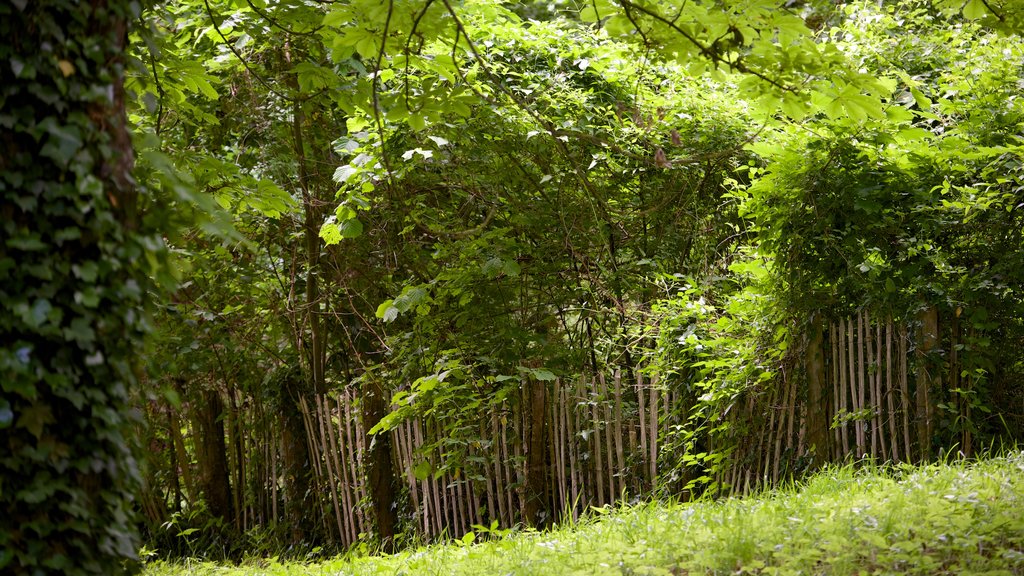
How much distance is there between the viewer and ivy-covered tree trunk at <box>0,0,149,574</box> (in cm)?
248

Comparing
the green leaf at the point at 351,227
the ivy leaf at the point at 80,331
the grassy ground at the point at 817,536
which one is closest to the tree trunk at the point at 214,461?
the green leaf at the point at 351,227

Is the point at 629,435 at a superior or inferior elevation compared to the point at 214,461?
superior

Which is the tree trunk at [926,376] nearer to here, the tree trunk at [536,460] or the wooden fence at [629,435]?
the wooden fence at [629,435]

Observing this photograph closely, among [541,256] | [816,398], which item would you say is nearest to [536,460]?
[541,256]

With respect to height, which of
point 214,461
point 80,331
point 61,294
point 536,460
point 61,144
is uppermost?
point 61,144

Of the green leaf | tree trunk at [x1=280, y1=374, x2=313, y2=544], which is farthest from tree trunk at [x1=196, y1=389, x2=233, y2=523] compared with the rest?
the green leaf

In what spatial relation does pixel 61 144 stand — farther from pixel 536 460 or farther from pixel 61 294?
pixel 536 460

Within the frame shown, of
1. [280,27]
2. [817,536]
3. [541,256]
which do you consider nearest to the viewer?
[817,536]

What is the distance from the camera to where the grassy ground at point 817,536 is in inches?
150

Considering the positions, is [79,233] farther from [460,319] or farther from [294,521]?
[294,521]

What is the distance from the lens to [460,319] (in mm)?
7059

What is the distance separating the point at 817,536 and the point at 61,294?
329 centimetres

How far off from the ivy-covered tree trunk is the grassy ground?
2.26 meters

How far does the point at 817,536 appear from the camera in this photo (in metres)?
4.11
